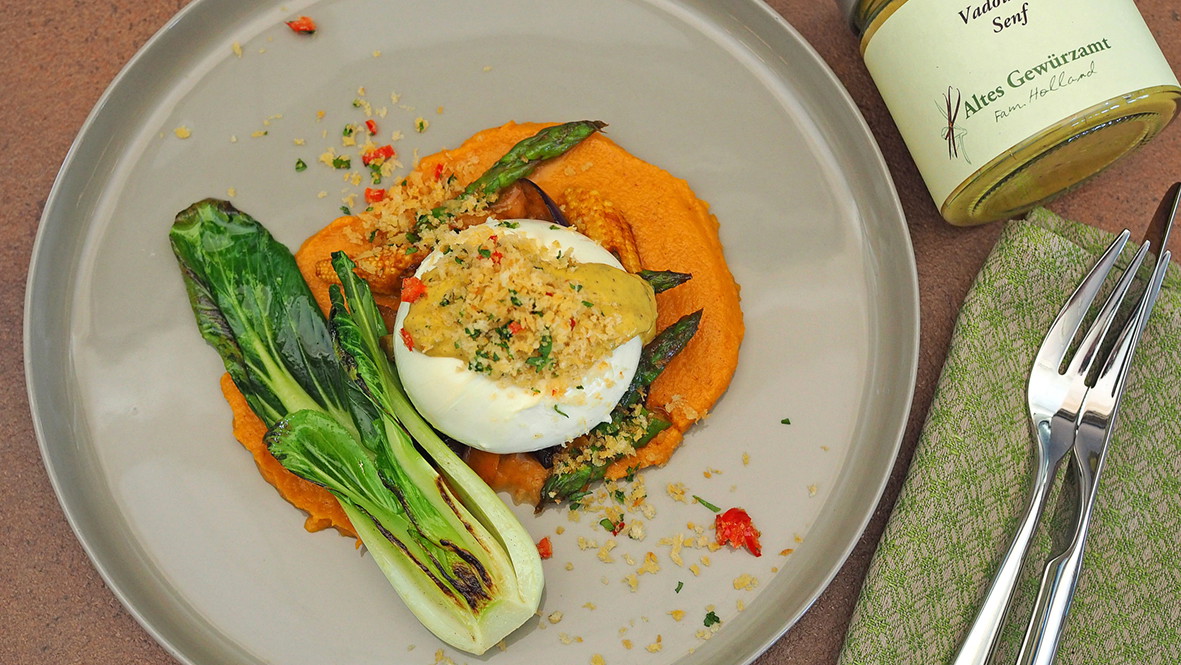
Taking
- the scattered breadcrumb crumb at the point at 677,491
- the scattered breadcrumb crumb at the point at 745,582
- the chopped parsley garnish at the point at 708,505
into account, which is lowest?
the scattered breadcrumb crumb at the point at 745,582

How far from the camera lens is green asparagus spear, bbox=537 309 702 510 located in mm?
2461

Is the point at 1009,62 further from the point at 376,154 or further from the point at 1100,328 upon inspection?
the point at 376,154

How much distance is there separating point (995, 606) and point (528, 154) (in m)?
2.01

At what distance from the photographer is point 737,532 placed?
2494mm

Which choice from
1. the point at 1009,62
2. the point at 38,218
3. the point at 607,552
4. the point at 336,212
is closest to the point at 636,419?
the point at 607,552

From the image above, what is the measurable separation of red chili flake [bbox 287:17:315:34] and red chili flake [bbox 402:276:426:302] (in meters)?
0.96

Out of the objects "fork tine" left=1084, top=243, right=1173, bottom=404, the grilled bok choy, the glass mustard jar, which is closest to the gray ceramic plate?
the grilled bok choy

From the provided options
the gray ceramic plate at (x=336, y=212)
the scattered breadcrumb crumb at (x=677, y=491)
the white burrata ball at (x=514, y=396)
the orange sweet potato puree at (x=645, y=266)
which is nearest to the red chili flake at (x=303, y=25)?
the gray ceramic plate at (x=336, y=212)

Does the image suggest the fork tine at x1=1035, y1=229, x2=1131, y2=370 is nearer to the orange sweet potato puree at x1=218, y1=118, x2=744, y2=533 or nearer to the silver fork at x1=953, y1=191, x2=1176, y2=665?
the silver fork at x1=953, y1=191, x2=1176, y2=665

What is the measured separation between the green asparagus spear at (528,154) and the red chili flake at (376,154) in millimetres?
290

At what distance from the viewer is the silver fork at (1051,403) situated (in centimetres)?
244

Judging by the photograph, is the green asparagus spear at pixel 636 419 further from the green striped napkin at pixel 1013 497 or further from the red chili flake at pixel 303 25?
the red chili flake at pixel 303 25

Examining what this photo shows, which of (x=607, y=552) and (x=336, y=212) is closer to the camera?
(x=607, y=552)

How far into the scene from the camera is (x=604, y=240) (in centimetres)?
247
